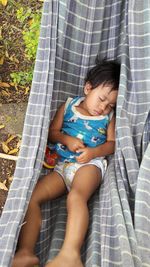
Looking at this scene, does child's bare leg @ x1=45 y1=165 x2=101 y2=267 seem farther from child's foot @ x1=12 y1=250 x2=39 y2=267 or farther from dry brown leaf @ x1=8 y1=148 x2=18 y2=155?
dry brown leaf @ x1=8 y1=148 x2=18 y2=155

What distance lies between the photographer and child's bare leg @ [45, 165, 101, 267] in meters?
1.36

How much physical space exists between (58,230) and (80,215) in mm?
114

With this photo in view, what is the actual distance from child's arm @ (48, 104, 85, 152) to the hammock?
1.7 inches

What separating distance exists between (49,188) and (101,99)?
44 centimetres

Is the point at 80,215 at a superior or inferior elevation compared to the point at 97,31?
inferior

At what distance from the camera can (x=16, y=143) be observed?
226 cm

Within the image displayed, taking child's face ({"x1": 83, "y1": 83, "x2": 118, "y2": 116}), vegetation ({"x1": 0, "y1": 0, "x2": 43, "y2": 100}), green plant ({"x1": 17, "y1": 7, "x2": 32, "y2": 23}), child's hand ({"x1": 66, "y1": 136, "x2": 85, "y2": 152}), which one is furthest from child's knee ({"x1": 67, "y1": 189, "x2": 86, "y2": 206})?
green plant ({"x1": 17, "y1": 7, "x2": 32, "y2": 23})

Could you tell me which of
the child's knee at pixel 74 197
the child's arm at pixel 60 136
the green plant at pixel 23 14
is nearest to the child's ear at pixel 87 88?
the child's arm at pixel 60 136

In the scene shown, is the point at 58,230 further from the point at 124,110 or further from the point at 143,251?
the point at 124,110

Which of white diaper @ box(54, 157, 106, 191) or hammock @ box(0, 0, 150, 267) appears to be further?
white diaper @ box(54, 157, 106, 191)

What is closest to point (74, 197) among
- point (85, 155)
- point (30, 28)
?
point (85, 155)

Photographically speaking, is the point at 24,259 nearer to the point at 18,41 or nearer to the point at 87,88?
the point at 87,88

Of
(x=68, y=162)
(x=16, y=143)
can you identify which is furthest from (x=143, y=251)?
(x=16, y=143)

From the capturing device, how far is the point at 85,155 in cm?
170
